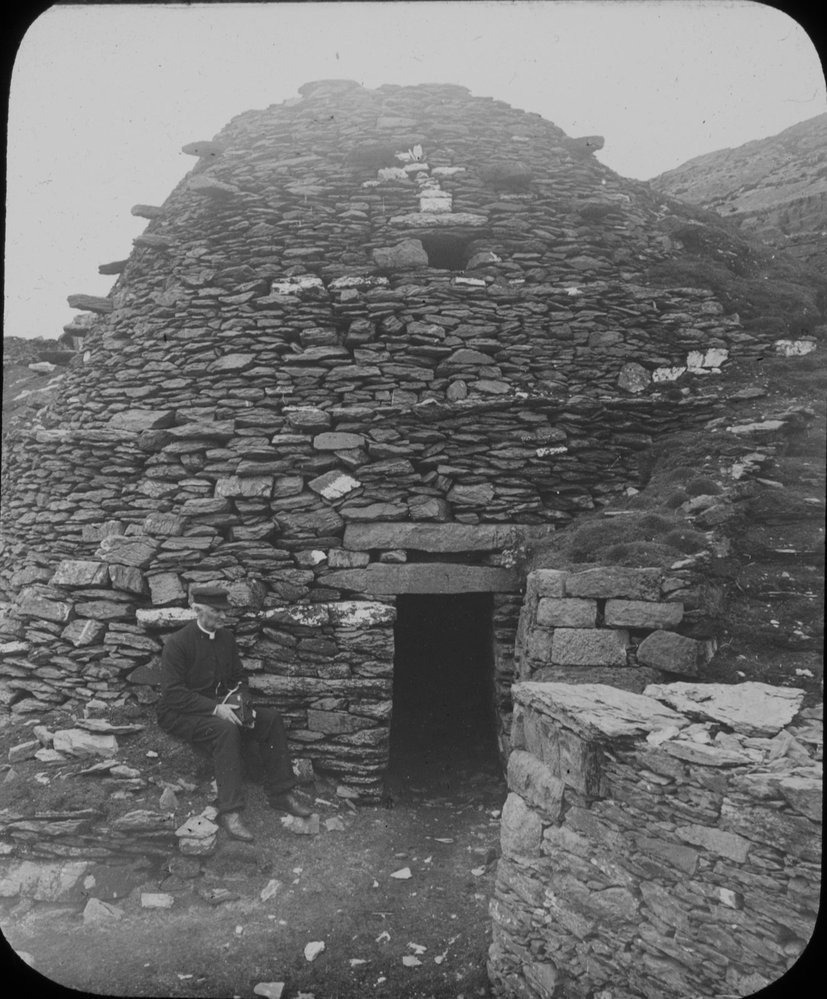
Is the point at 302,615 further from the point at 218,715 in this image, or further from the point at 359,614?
the point at 218,715

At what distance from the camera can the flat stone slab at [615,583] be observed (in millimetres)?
5023

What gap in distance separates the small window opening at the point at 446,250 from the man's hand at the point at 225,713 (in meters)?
5.08

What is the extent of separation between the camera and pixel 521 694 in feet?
15.5

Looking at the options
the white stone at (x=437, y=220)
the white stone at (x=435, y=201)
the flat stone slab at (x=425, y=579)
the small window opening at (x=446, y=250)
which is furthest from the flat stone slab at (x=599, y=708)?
the white stone at (x=435, y=201)

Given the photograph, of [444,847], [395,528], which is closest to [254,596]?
[395,528]

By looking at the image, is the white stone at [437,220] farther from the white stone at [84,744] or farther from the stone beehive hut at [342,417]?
the white stone at [84,744]

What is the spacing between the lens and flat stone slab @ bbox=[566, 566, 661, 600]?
5.02 metres

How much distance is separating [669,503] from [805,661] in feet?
6.07

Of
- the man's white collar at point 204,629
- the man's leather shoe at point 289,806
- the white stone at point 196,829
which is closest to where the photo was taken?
the white stone at point 196,829

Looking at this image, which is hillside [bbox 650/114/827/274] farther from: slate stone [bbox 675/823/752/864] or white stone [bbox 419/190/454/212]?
slate stone [bbox 675/823/752/864]

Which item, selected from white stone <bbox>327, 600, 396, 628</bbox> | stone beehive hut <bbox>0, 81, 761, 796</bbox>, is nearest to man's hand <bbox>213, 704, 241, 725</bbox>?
stone beehive hut <bbox>0, 81, 761, 796</bbox>

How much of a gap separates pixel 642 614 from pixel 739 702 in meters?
1.04

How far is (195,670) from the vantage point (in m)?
6.08

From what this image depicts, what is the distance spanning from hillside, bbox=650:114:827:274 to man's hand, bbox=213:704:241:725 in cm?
805
